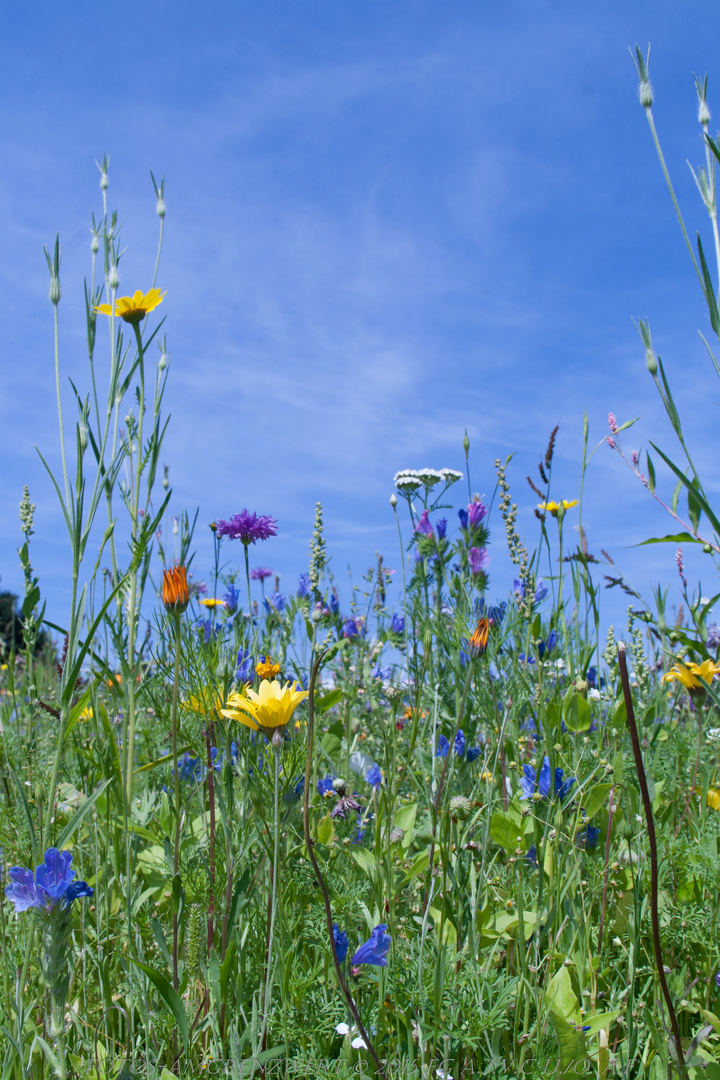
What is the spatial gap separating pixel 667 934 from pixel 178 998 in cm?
109

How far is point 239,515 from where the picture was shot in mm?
2213

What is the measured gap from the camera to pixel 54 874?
108 centimetres

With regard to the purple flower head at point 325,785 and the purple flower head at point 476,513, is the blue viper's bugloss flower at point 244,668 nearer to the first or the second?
the purple flower head at point 325,785

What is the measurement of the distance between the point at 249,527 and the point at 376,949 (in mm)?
1298

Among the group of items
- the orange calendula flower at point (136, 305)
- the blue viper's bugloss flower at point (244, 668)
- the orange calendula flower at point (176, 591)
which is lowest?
the blue viper's bugloss flower at point (244, 668)

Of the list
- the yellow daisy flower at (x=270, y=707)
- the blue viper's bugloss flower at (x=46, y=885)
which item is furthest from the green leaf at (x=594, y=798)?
the blue viper's bugloss flower at (x=46, y=885)

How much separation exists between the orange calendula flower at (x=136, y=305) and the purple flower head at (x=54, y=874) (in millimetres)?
1019

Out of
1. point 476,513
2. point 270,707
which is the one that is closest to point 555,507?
point 476,513

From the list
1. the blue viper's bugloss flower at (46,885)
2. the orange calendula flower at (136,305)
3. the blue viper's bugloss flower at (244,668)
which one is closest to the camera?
the blue viper's bugloss flower at (46,885)

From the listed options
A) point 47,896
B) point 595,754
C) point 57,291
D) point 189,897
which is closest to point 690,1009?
point 595,754

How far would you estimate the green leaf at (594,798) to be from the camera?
5.21 feet

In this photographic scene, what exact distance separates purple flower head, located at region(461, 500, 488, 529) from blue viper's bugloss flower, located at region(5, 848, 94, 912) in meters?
1.86

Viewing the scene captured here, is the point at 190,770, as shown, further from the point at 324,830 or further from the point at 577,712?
the point at 577,712

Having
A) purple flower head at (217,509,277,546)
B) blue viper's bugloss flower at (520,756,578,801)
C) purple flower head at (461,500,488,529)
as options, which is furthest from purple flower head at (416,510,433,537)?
blue viper's bugloss flower at (520,756,578,801)
